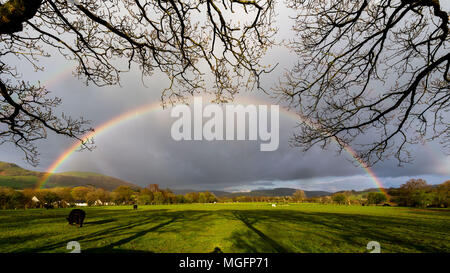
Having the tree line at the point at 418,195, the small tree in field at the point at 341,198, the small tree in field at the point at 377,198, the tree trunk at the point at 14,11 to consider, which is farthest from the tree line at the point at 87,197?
the tree line at the point at 418,195

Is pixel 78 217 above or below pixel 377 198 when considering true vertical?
above

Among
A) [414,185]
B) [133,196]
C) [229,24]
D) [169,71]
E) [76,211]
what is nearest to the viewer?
[229,24]

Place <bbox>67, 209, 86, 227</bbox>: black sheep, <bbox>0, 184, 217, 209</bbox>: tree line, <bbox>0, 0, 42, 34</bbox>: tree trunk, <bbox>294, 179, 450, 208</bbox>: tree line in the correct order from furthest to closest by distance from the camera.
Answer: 1. <bbox>294, 179, 450, 208</bbox>: tree line
2. <bbox>0, 184, 217, 209</bbox>: tree line
3. <bbox>67, 209, 86, 227</bbox>: black sheep
4. <bbox>0, 0, 42, 34</bbox>: tree trunk

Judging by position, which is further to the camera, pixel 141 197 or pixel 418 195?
pixel 141 197

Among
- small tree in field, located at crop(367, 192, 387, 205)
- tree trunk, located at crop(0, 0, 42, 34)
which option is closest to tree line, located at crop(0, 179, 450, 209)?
small tree in field, located at crop(367, 192, 387, 205)

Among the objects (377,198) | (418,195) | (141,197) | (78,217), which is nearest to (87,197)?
(141,197)

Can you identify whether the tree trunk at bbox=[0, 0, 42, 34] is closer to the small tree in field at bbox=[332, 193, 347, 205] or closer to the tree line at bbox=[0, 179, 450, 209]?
the tree line at bbox=[0, 179, 450, 209]

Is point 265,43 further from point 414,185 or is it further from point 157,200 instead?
point 157,200

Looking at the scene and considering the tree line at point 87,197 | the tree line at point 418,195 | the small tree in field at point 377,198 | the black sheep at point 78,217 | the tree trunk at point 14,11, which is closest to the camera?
the tree trunk at point 14,11

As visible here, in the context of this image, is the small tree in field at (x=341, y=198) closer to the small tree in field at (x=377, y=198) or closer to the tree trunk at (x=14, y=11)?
the small tree in field at (x=377, y=198)

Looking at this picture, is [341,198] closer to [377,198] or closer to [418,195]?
[377,198]
